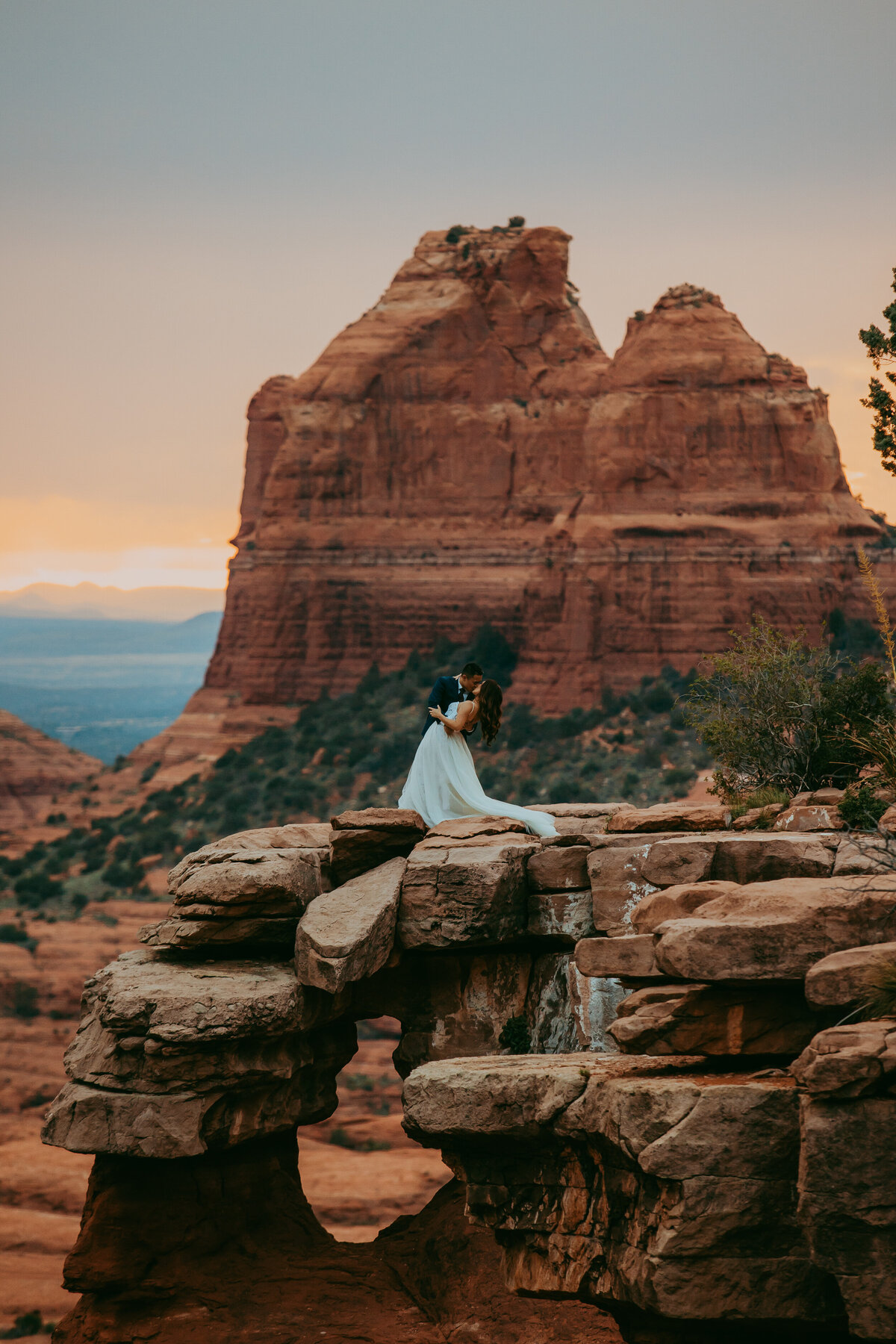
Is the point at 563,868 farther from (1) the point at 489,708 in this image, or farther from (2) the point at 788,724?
(2) the point at 788,724

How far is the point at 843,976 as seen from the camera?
12.5 metres

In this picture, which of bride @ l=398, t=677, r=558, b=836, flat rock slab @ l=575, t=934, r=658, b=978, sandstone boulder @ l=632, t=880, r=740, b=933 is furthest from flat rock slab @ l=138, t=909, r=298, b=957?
sandstone boulder @ l=632, t=880, r=740, b=933

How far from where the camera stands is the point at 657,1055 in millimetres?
13789

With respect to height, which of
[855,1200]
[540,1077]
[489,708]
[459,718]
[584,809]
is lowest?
[855,1200]

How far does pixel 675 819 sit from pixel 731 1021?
509 centimetres

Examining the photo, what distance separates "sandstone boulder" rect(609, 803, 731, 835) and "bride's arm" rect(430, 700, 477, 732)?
2392 millimetres

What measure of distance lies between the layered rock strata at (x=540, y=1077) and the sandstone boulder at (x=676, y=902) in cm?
4

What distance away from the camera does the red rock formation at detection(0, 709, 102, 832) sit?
290 feet

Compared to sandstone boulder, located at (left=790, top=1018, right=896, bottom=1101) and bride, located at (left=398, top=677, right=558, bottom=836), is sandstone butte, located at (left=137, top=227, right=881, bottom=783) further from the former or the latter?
sandstone boulder, located at (left=790, top=1018, right=896, bottom=1101)

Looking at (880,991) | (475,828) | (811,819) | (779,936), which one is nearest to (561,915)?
(475,828)

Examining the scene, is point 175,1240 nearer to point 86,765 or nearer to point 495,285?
point 495,285

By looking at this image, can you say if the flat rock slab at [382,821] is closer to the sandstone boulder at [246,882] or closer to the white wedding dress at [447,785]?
the white wedding dress at [447,785]

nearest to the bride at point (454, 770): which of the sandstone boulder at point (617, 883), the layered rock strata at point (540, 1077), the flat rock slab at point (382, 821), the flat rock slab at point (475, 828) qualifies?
the flat rock slab at point (475, 828)

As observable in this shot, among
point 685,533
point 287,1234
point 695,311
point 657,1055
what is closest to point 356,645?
point 685,533
